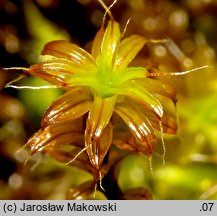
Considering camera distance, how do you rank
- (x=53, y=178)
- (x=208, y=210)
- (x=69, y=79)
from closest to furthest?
(x=69, y=79) < (x=208, y=210) < (x=53, y=178)

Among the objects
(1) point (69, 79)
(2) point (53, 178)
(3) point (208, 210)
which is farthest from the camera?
(2) point (53, 178)

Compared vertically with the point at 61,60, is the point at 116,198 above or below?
below

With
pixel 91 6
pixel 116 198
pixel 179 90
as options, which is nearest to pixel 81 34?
pixel 91 6

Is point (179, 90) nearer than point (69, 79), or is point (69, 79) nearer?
point (69, 79)

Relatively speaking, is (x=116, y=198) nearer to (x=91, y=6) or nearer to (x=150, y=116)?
(x=150, y=116)

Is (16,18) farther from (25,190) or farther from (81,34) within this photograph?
→ (25,190)

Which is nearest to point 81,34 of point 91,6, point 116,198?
point 91,6

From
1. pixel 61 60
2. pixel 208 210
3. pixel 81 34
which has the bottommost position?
pixel 208 210
